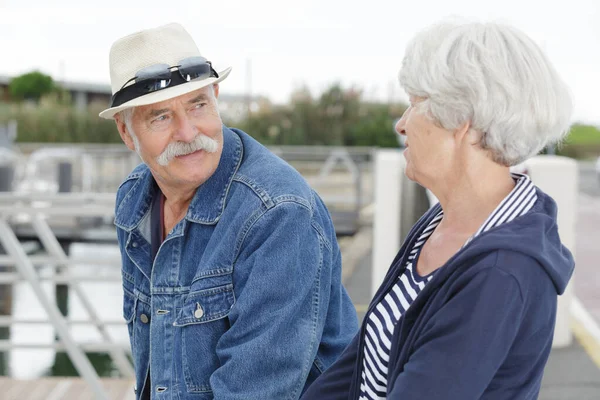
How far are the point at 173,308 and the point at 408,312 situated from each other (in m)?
0.86

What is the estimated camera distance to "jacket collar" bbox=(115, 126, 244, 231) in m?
2.10

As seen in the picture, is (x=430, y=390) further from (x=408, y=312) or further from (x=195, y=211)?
(x=195, y=211)

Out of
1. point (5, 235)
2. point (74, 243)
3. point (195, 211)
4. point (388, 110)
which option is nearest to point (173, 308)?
point (195, 211)

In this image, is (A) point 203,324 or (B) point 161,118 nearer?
(A) point 203,324

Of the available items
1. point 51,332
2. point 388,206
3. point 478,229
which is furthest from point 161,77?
point 51,332

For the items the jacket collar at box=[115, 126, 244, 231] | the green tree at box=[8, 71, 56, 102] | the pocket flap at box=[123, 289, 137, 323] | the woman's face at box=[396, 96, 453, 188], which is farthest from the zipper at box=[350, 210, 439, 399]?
the green tree at box=[8, 71, 56, 102]

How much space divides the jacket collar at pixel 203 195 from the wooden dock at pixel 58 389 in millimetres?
2303

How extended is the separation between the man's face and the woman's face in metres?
0.74

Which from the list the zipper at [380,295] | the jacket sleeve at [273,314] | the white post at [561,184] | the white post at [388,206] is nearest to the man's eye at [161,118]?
the jacket sleeve at [273,314]

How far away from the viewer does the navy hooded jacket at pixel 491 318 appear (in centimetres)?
127

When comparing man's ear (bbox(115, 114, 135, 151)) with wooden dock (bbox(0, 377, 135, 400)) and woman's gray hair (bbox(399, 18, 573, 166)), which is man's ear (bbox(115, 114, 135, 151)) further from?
wooden dock (bbox(0, 377, 135, 400))

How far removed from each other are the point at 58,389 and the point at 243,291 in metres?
3.04

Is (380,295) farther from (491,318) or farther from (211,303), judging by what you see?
(211,303)

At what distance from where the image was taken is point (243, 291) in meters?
1.94
